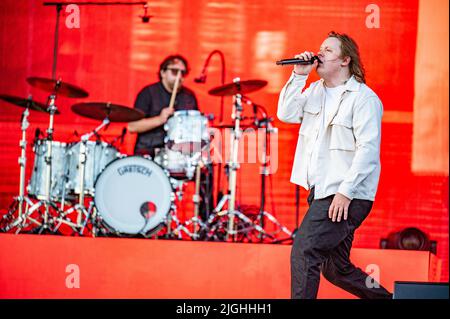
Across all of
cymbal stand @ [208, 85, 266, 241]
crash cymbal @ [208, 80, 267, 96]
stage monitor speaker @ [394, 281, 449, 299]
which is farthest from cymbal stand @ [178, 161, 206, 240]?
stage monitor speaker @ [394, 281, 449, 299]

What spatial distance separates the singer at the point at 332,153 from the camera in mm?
3846

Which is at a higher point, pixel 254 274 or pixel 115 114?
pixel 115 114

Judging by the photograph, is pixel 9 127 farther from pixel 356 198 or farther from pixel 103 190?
pixel 356 198

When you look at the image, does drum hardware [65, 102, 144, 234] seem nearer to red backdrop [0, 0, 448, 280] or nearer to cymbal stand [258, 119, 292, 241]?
red backdrop [0, 0, 448, 280]

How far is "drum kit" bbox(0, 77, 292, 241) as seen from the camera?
607 cm

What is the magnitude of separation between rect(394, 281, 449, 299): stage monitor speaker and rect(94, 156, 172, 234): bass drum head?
2.93 meters

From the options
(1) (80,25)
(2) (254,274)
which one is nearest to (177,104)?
(1) (80,25)

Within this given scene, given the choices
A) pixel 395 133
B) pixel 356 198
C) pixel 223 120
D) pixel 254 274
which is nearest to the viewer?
pixel 356 198

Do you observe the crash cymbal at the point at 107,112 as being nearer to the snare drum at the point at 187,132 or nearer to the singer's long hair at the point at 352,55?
the snare drum at the point at 187,132

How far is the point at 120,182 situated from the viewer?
243 inches

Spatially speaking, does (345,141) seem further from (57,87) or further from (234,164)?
(57,87)

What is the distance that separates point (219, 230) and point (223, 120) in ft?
3.28

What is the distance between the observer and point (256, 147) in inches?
252

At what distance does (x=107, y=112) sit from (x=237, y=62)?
1032 mm
